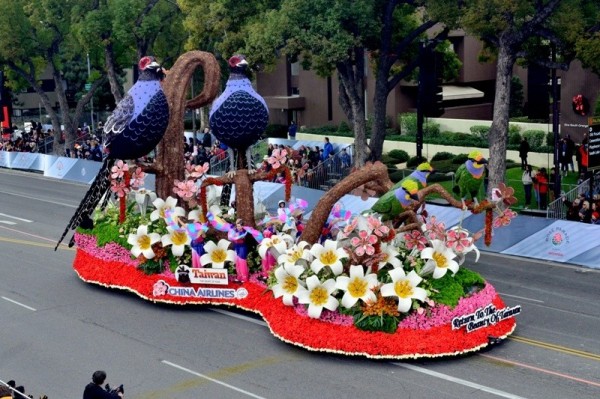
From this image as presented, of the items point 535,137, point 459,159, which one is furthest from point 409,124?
point 535,137

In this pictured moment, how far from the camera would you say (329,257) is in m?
18.9

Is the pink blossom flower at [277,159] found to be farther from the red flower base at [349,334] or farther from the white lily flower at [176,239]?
the red flower base at [349,334]

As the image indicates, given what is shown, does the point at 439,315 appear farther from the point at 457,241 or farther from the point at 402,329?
the point at 457,241

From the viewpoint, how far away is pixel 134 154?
23.2 m

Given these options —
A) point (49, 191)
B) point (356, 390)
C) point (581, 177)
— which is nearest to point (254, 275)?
point (356, 390)

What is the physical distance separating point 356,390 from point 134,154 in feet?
30.3

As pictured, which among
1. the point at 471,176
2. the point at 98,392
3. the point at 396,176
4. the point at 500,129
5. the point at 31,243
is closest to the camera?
the point at 98,392

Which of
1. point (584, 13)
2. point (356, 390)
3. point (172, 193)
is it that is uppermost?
point (584, 13)

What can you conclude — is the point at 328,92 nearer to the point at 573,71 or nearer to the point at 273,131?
the point at 273,131

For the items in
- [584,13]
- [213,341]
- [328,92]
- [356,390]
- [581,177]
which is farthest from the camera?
[328,92]

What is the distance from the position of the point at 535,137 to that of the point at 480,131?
3.43 metres

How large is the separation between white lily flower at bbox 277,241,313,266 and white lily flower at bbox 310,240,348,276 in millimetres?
407

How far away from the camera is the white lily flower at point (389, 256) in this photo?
61.9 ft

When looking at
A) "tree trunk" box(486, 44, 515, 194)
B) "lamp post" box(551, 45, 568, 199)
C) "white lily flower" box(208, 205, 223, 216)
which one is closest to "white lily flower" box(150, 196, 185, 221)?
"white lily flower" box(208, 205, 223, 216)
